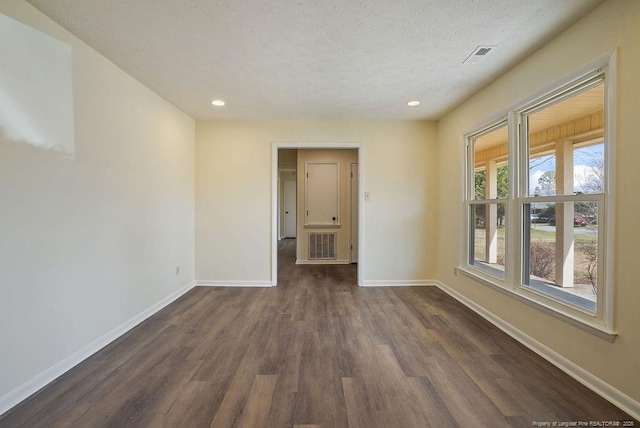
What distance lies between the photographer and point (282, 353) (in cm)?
224

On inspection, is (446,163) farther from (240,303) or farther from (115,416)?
(115,416)

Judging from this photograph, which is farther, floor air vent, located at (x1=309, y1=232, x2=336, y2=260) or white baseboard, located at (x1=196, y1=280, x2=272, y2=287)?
floor air vent, located at (x1=309, y1=232, x2=336, y2=260)

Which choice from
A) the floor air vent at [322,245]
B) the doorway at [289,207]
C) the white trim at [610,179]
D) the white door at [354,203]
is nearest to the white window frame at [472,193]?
the white trim at [610,179]

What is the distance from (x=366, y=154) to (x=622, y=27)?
2.72 meters

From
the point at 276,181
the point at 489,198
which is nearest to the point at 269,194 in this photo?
the point at 276,181

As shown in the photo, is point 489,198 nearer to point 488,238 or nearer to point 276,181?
point 488,238

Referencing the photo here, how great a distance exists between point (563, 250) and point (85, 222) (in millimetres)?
3694

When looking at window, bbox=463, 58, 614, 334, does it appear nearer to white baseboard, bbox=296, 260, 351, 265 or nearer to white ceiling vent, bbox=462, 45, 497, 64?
white ceiling vent, bbox=462, 45, 497, 64

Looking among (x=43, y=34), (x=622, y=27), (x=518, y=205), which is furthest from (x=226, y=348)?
(x=622, y=27)

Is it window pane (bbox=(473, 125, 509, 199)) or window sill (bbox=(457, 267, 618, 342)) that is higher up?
window pane (bbox=(473, 125, 509, 199))

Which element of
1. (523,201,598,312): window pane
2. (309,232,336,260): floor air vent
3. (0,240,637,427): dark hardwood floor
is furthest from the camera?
(309,232,336,260): floor air vent

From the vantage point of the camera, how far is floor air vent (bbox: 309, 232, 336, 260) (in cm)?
600

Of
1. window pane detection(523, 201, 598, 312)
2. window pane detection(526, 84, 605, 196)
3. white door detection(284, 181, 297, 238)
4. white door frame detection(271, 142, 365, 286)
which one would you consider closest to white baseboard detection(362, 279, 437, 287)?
white door frame detection(271, 142, 365, 286)

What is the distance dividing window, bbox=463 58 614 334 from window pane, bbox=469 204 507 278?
0.04 ft
